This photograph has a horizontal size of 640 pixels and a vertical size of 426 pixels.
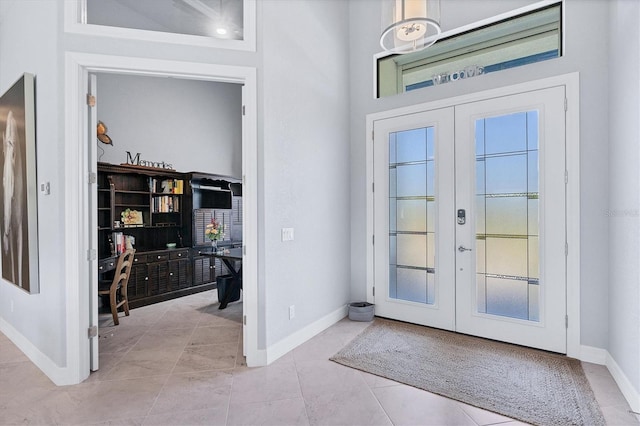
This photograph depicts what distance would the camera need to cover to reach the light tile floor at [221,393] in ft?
7.00

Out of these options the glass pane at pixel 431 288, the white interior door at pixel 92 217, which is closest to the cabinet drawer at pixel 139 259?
the white interior door at pixel 92 217

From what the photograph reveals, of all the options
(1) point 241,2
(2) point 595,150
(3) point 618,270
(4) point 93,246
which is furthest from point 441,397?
(1) point 241,2

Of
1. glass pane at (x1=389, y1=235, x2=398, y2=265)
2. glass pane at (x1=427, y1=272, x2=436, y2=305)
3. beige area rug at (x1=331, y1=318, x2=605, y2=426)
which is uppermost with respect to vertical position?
glass pane at (x1=389, y1=235, x2=398, y2=265)

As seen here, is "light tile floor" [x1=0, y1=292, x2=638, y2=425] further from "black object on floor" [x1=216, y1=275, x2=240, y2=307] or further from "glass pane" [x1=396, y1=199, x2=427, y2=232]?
"glass pane" [x1=396, y1=199, x2=427, y2=232]

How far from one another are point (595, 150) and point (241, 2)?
3362mm

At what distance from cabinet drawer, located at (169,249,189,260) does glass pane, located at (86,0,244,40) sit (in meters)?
3.39

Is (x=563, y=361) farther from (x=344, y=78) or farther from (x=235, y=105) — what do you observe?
(x=235, y=105)

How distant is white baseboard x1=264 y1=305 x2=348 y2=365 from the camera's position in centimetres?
295

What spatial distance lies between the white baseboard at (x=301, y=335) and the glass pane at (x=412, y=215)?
726 millimetres

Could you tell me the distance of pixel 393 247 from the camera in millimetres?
4012

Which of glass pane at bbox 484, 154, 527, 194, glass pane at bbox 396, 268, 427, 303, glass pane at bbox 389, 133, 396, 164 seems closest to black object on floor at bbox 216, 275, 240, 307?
glass pane at bbox 396, 268, 427, 303

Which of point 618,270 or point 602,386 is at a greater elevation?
point 618,270

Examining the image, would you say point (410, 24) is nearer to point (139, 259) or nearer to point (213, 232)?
point (213, 232)

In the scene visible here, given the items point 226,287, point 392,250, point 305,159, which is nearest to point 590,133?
point 392,250
